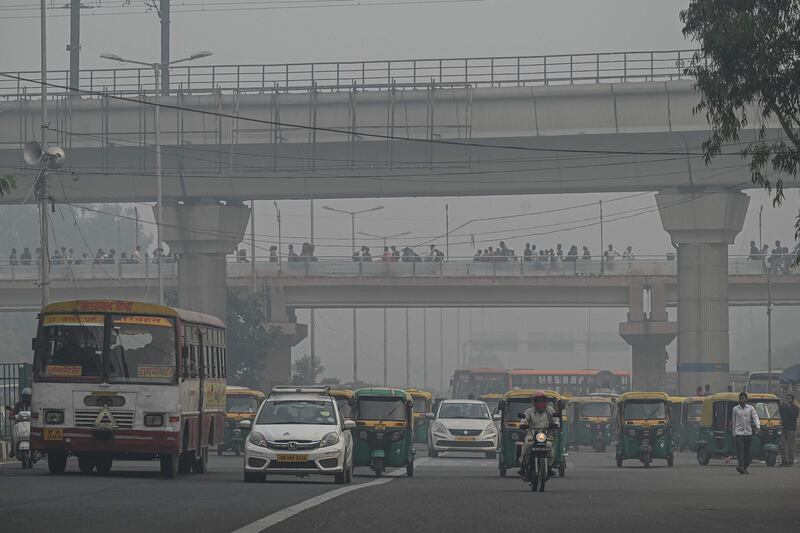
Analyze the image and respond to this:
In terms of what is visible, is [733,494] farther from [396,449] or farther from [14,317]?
[14,317]

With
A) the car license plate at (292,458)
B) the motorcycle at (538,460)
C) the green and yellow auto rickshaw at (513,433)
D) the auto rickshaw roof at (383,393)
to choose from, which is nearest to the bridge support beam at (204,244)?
the green and yellow auto rickshaw at (513,433)

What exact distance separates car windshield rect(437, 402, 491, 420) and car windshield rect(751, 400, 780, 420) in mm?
7877

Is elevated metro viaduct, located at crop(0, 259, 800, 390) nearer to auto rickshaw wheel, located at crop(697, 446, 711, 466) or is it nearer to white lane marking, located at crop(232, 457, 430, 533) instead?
auto rickshaw wheel, located at crop(697, 446, 711, 466)

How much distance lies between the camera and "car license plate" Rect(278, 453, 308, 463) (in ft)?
82.5

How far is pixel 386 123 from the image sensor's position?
194 ft

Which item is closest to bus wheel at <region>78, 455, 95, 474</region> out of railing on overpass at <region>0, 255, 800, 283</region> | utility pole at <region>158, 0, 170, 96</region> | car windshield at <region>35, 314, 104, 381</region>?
car windshield at <region>35, 314, 104, 381</region>

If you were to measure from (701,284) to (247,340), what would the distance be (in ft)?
90.0

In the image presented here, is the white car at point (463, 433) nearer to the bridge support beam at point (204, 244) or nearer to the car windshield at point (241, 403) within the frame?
the car windshield at point (241, 403)

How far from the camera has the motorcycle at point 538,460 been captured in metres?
24.5

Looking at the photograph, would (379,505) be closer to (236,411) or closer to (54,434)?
(54,434)

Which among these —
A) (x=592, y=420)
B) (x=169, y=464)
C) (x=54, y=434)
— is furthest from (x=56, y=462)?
(x=592, y=420)

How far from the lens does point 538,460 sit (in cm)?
2466

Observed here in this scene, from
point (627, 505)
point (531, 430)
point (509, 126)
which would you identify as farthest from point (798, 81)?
point (509, 126)

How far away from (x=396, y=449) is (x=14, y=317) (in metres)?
155
